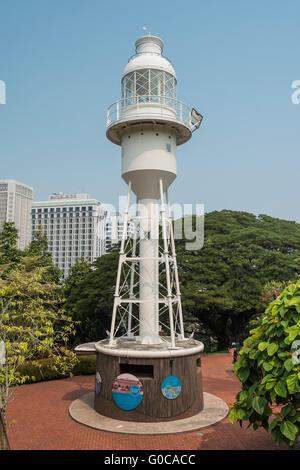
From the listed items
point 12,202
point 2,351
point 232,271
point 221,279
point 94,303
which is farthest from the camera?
point 12,202

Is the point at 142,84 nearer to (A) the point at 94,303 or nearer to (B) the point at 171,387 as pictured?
(B) the point at 171,387

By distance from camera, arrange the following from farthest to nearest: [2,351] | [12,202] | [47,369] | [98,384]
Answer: [12,202], [47,369], [98,384], [2,351]

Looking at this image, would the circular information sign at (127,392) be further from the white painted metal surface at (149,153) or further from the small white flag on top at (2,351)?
the small white flag on top at (2,351)

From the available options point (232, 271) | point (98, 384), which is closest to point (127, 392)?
point (98, 384)

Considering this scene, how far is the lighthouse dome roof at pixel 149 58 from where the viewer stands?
20.6 meters

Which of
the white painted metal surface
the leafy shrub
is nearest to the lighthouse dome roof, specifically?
the white painted metal surface

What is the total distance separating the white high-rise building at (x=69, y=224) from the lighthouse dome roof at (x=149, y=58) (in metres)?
147

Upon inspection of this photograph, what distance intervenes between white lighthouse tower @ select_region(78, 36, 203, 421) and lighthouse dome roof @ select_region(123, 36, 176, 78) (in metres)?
0.05

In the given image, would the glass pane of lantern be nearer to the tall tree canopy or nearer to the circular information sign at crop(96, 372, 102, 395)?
the circular information sign at crop(96, 372, 102, 395)

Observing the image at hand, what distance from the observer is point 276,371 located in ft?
29.1

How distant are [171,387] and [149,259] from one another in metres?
6.86

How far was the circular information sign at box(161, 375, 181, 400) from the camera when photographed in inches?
656

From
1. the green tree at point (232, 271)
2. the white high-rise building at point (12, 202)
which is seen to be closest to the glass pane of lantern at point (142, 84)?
the green tree at point (232, 271)

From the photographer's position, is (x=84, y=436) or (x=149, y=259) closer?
(x=84, y=436)
